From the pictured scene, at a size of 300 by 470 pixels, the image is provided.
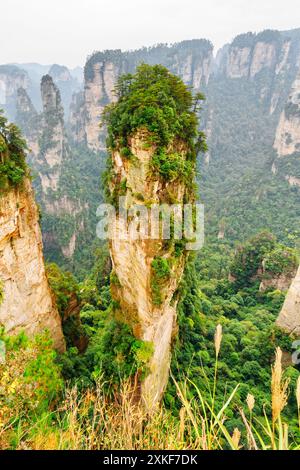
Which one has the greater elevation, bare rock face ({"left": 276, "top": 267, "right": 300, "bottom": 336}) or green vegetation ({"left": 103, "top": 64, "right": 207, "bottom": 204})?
green vegetation ({"left": 103, "top": 64, "right": 207, "bottom": 204})

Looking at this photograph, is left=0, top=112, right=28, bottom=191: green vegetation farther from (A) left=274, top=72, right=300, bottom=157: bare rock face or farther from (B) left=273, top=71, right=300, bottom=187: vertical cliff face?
(A) left=274, top=72, right=300, bottom=157: bare rock face

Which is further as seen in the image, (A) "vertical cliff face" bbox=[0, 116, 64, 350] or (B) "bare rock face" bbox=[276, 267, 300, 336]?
(B) "bare rock face" bbox=[276, 267, 300, 336]

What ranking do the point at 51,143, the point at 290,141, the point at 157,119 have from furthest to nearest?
the point at 290,141 → the point at 51,143 → the point at 157,119

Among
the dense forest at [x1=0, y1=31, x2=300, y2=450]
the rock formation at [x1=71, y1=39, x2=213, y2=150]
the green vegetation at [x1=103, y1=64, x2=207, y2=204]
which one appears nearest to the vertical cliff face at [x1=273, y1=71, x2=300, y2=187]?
the dense forest at [x1=0, y1=31, x2=300, y2=450]

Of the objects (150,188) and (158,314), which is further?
(158,314)

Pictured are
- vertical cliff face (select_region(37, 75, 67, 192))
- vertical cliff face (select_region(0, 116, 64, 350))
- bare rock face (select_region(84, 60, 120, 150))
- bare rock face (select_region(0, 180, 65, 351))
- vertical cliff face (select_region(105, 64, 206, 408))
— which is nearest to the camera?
vertical cliff face (select_region(0, 116, 64, 350))

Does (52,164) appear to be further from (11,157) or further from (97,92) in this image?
(11,157)

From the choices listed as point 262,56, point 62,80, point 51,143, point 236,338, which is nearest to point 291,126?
point 51,143

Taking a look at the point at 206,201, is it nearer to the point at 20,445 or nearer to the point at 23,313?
the point at 23,313
